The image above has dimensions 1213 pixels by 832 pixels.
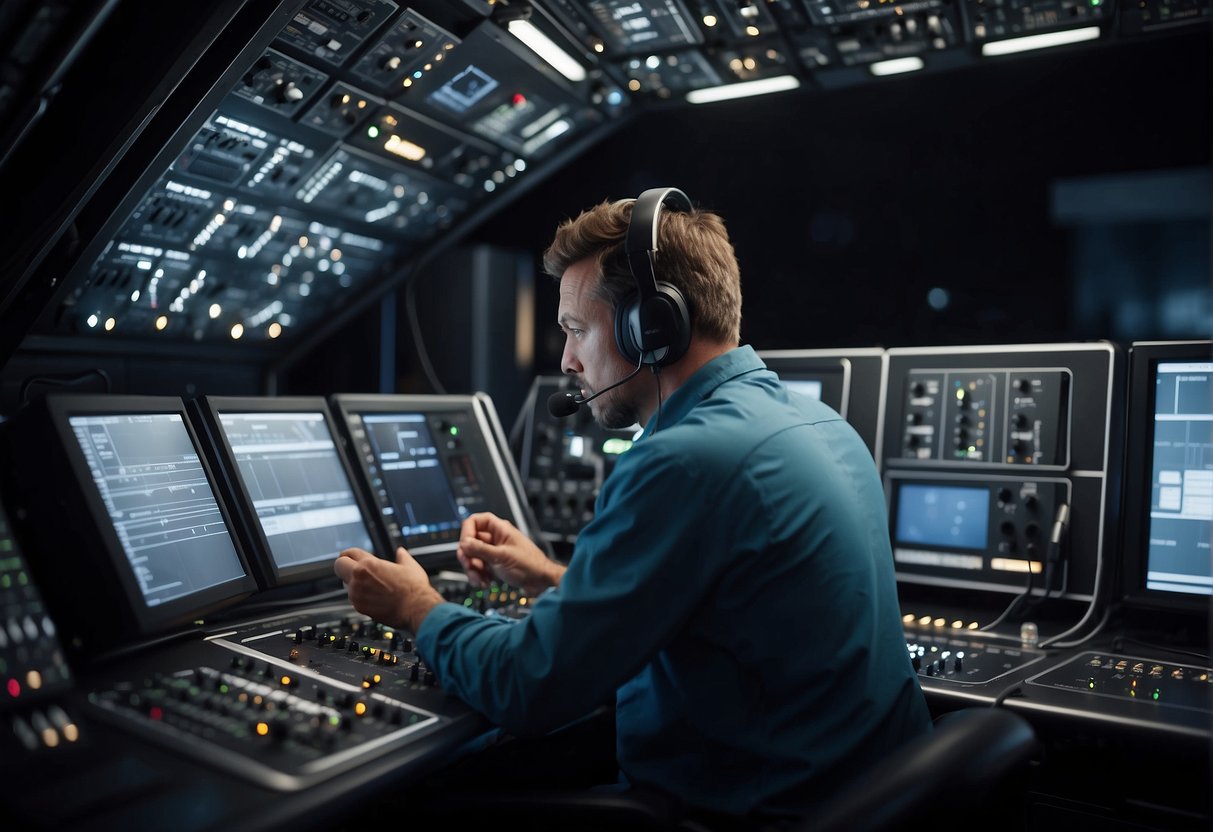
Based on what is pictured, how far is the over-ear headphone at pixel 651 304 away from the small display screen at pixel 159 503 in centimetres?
77

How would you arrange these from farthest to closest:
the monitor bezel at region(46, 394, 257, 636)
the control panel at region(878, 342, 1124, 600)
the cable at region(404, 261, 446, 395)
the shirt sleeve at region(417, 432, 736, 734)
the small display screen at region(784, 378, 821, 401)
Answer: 1. the cable at region(404, 261, 446, 395)
2. the small display screen at region(784, 378, 821, 401)
3. the control panel at region(878, 342, 1124, 600)
4. the monitor bezel at region(46, 394, 257, 636)
5. the shirt sleeve at region(417, 432, 736, 734)

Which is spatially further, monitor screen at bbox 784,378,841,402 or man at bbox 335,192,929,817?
monitor screen at bbox 784,378,841,402

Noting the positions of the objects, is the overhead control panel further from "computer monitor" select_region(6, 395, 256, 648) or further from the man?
Result: the man

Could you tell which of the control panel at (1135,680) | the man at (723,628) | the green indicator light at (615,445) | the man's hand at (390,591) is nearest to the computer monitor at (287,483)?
the man's hand at (390,591)

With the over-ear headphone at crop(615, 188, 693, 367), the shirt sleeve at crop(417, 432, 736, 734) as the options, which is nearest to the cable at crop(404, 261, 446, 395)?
the over-ear headphone at crop(615, 188, 693, 367)

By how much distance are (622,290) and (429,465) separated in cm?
89

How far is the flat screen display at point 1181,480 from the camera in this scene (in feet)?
5.64

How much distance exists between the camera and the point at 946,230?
266 centimetres

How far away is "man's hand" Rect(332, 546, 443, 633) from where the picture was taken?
1.37 m

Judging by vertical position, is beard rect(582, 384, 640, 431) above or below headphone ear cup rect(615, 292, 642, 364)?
below

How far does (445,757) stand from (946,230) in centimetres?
214

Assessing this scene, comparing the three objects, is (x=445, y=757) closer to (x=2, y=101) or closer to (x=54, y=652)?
(x=54, y=652)

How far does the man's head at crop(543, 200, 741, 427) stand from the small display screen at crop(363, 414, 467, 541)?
64 cm

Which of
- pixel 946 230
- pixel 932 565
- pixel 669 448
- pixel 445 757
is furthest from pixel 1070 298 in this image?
pixel 445 757
